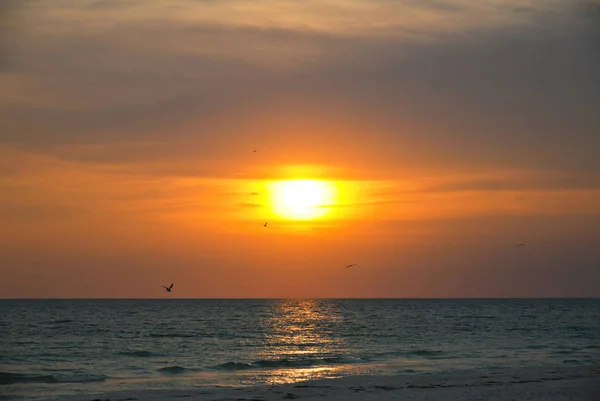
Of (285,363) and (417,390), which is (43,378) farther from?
(417,390)

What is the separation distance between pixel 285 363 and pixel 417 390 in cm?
1751

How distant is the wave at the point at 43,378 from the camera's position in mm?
37500

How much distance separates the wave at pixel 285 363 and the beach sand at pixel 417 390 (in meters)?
11.1

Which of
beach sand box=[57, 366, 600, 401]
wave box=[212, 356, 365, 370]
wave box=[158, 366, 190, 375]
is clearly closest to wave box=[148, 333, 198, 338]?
wave box=[212, 356, 365, 370]

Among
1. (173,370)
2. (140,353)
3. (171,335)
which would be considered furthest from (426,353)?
(171,335)

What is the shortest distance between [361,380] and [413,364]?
1224cm

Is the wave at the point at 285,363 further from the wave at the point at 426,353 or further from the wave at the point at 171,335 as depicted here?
the wave at the point at 171,335

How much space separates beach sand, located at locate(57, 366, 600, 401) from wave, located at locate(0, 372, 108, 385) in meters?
8.34

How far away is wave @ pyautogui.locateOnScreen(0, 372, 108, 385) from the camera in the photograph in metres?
37.5

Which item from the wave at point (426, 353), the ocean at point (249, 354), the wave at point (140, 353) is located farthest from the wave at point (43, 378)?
the wave at point (426, 353)

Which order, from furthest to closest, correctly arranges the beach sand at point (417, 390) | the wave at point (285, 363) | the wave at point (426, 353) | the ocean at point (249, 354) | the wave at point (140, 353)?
1. the wave at point (140, 353)
2. the wave at point (426, 353)
3. the wave at point (285, 363)
4. the ocean at point (249, 354)
5. the beach sand at point (417, 390)

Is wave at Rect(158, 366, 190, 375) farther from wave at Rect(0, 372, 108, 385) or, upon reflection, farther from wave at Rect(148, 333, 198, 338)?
wave at Rect(148, 333, 198, 338)

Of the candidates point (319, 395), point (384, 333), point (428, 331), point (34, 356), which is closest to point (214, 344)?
point (34, 356)

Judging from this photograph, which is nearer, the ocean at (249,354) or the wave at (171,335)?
the ocean at (249,354)
